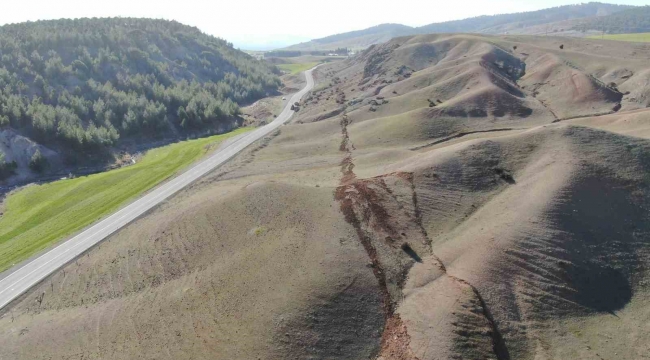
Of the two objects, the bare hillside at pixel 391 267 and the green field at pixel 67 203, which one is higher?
the green field at pixel 67 203

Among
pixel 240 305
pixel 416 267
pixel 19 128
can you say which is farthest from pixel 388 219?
pixel 19 128

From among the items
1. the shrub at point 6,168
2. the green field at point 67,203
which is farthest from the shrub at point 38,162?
the green field at point 67,203

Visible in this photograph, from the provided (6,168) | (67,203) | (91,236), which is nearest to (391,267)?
(91,236)

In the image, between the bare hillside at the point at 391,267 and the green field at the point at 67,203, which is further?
the green field at the point at 67,203

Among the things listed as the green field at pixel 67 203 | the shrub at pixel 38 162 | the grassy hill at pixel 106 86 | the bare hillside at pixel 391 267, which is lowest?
the bare hillside at pixel 391 267

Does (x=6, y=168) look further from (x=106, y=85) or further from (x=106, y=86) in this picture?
(x=106, y=85)

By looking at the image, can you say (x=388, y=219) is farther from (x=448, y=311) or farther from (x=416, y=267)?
(x=448, y=311)

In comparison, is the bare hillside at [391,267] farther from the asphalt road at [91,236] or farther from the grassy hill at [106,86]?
the grassy hill at [106,86]
